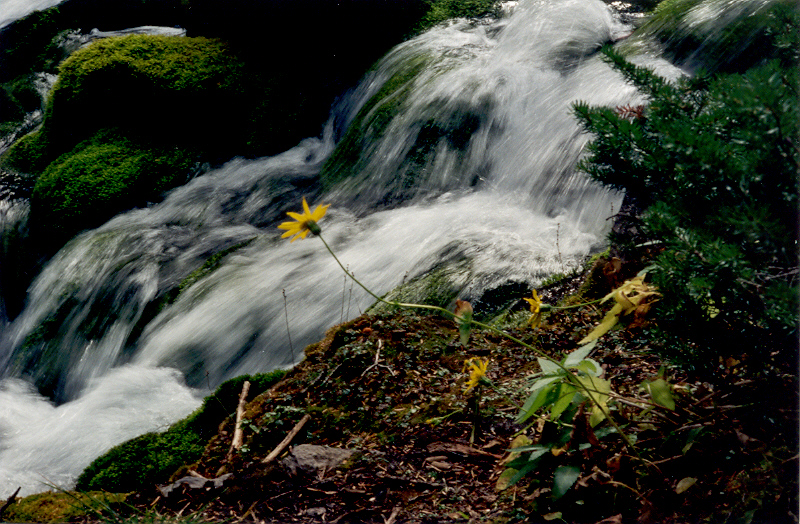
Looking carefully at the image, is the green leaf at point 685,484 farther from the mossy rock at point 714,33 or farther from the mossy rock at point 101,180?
the mossy rock at point 101,180

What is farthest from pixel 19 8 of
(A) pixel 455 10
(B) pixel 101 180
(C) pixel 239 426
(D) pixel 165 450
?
(C) pixel 239 426

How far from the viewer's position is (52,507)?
2.87 m

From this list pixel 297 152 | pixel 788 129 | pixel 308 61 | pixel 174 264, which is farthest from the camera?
pixel 308 61

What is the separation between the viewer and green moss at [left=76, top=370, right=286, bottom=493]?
327 centimetres

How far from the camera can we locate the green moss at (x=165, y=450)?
3266 millimetres

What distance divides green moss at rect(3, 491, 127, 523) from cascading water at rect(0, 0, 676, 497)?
84 centimetres

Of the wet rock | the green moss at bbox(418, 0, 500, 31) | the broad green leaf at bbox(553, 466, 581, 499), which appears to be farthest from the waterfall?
the broad green leaf at bbox(553, 466, 581, 499)

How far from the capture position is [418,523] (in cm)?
200

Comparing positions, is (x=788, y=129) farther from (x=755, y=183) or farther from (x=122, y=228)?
(x=122, y=228)

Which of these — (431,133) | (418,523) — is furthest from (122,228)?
(418,523)

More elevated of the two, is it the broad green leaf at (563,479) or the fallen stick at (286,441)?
the broad green leaf at (563,479)

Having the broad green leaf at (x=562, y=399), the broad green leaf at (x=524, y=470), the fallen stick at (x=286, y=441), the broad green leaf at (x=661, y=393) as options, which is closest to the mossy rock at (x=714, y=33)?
the broad green leaf at (x=661, y=393)

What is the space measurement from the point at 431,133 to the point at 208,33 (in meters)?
4.51

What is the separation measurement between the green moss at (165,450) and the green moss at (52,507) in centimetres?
29
